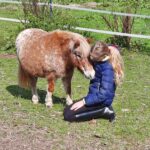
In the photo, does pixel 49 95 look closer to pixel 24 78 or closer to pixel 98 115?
pixel 24 78

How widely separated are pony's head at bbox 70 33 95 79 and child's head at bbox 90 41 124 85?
107 millimetres

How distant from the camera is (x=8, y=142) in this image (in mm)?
6141

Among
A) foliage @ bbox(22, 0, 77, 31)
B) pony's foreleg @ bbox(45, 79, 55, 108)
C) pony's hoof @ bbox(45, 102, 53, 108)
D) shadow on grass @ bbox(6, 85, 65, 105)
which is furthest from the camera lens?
foliage @ bbox(22, 0, 77, 31)

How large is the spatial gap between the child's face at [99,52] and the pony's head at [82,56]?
11 cm

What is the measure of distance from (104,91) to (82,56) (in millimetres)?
518

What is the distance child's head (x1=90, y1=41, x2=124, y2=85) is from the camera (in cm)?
660

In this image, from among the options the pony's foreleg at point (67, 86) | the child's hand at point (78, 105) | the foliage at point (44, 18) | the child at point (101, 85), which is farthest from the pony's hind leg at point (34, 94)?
the foliage at point (44, 18)

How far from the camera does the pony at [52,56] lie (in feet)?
22.1

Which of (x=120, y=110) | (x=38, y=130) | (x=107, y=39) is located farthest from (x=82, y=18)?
(x=38, y=130)

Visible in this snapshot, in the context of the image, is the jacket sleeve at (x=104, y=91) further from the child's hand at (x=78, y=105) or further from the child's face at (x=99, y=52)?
the child's face at (x=99, y=52)

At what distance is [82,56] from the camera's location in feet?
22.0

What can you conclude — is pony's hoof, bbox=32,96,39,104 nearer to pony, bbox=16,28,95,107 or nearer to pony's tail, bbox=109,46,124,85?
pony, bbox=16,28,95,107

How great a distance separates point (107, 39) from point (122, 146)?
286 inches

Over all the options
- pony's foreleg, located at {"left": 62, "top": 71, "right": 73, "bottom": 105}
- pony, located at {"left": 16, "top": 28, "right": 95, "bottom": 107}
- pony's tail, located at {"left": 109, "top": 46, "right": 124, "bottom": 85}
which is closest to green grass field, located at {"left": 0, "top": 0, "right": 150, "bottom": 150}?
pony's foreleg, located at {"left": 62, "top": 71, "right": 73, "bottom": 105}
